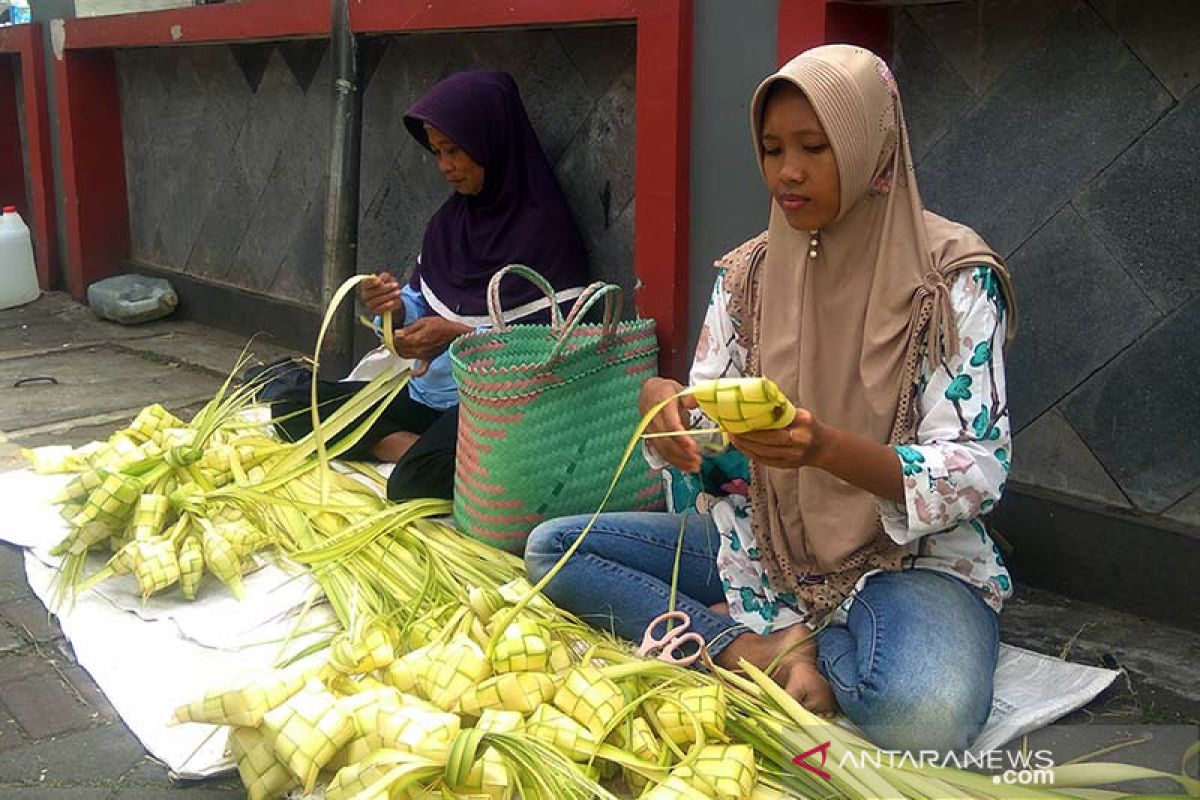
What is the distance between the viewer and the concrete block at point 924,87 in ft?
10.6

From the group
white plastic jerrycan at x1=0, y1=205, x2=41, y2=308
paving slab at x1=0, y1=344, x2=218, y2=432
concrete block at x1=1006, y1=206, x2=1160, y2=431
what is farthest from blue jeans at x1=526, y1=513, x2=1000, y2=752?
white plastic jerrycan at x1=0, y1=205, x2=41, y2=308

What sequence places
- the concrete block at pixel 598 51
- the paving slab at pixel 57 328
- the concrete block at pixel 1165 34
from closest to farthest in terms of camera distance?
the concrete block at pixel 1165 34, the concrete block at pixel 598 51, the paving slab at pixel 57 328

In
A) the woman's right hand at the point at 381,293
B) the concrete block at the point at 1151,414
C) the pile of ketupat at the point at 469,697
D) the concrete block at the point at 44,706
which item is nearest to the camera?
the pile of ketupat at the point at 469,697

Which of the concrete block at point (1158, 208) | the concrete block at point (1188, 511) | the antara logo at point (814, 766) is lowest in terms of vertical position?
the antara logo at point (814, 766)

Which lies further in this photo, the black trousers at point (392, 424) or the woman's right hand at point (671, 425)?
the black trousers at point (392, 424)

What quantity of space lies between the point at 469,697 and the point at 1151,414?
166cm

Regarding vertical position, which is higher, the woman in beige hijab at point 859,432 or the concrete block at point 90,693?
the woman in beige hijab at point 859,432

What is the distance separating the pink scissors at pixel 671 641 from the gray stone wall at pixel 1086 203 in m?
1.09

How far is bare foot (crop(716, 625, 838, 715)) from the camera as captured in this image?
241cm

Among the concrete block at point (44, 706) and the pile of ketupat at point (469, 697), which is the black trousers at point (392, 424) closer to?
the pile of ketupat at point (469, 697)

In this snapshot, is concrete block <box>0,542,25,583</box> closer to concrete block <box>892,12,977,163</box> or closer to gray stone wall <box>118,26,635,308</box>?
gray stone wall <box>118,26,635,308</box>

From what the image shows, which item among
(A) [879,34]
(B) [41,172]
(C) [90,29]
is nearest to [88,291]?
(B) [41,172]

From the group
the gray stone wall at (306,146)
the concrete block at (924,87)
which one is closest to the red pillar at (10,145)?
the gray stone wall at (306,146)

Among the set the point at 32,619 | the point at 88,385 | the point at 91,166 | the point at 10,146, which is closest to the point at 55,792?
the point at 32,619
